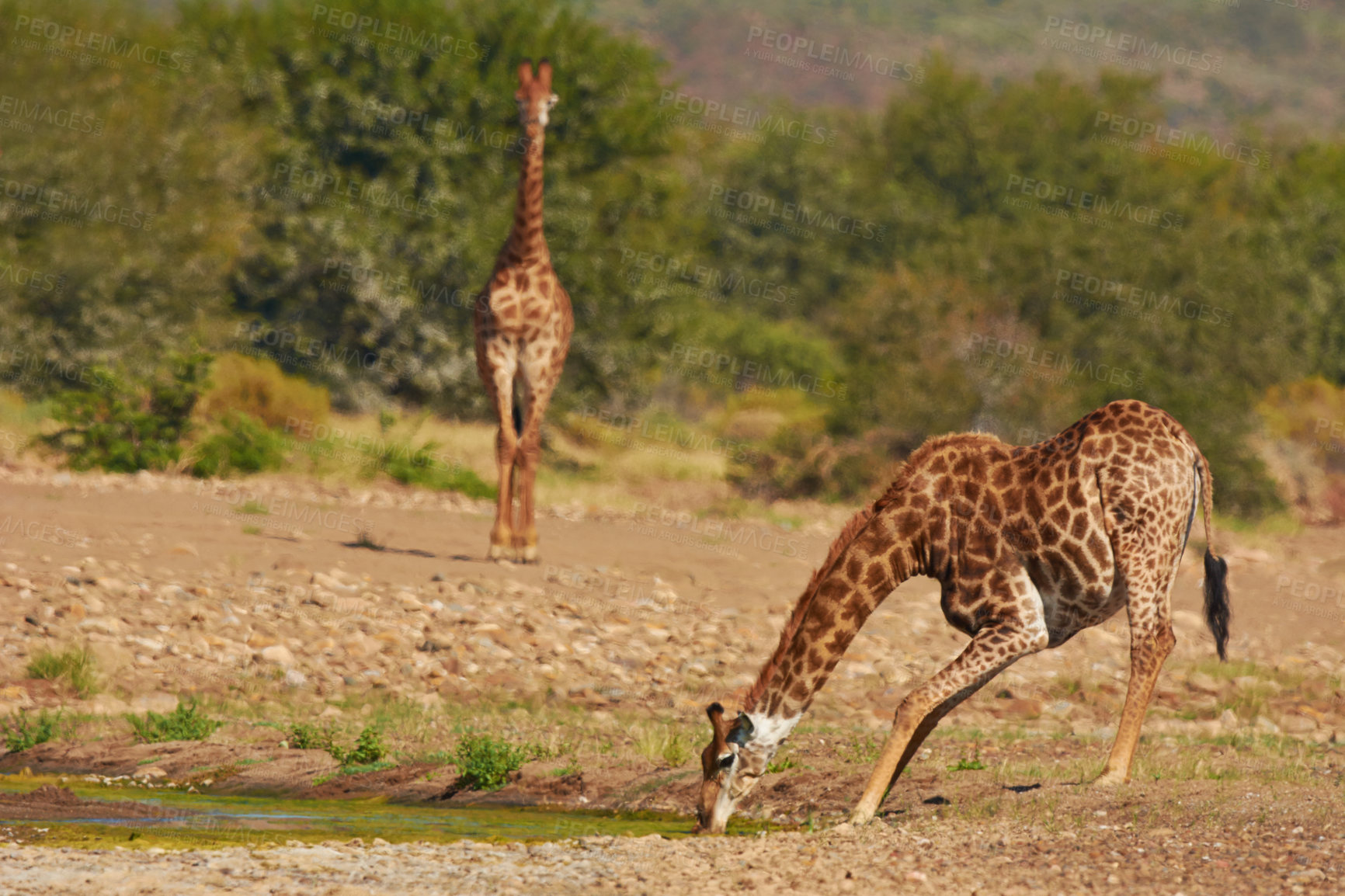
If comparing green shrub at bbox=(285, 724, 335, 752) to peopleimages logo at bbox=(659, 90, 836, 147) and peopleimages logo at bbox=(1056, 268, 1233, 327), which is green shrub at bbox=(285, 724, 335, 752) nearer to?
peopleimages logo at bbox=(659, 90, 836, 147)

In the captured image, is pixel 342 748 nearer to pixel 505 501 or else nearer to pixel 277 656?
pixel 277 656

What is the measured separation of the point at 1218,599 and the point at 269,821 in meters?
5.82

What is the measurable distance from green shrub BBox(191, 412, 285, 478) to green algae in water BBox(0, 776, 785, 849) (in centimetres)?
1316

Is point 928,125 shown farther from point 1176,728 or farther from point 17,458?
point 1176,728

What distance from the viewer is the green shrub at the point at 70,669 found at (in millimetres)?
11656

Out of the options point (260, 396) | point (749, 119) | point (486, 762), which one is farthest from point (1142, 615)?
point (749, 119)

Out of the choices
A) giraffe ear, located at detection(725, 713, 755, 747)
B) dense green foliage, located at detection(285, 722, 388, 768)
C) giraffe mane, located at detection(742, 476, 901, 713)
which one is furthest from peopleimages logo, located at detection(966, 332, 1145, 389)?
giraffe ear, located at detection(725, 713, 755, 747)

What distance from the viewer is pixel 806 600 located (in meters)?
8.61

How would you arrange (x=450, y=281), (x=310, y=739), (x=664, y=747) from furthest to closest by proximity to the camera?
(x=450, y=281)
(x=664, y=747)
(x=310, y=739)

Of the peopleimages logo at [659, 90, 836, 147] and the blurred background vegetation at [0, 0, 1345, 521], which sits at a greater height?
the peopleimages logo at [659, 90, 836, 147]

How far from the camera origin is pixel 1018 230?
38500 mm

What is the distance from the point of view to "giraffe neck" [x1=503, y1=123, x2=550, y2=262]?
1725cm

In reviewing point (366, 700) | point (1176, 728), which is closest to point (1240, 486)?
point (1176, 728)

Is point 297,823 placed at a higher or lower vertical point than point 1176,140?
lower
